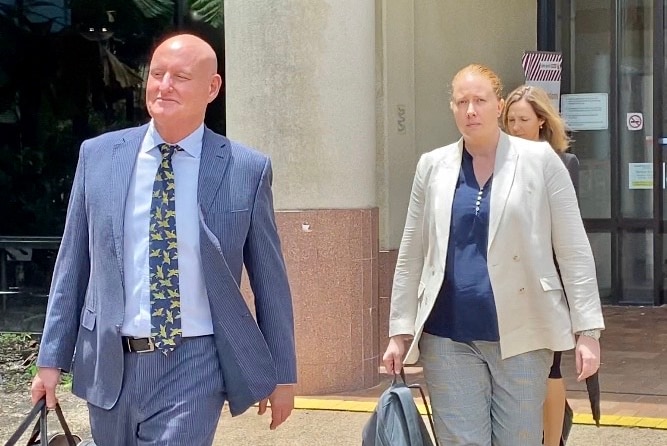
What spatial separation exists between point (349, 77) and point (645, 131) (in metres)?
5.33

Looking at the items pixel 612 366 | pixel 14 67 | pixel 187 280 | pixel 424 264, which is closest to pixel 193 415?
pixel 187 280

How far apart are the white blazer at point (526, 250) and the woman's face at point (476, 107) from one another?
0.10 meters

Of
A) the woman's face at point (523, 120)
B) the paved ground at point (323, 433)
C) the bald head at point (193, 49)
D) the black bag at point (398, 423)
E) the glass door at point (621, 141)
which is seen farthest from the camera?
the glass door at point (621, 141)

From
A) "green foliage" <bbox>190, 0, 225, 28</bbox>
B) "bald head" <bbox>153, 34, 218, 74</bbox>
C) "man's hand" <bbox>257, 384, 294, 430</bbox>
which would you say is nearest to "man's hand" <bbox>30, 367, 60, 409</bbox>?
"man's hand" <bbox>257, 384, 294, 430</bbox>

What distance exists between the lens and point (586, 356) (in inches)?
156

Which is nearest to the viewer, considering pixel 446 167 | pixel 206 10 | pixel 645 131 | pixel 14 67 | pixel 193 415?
pixel 193 415

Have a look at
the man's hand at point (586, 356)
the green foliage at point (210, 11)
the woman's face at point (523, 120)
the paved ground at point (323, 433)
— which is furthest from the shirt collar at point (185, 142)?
the green foliage at point (210, 11)

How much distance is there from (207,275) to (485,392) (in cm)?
128

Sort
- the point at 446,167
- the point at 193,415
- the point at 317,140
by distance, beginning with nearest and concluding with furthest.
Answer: the point at 193,415
the point at 446,167
the point at 317,140

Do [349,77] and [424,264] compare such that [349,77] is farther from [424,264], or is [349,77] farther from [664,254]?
[664,254]

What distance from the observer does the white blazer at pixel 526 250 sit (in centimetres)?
392

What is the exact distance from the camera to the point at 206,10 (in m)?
9.51

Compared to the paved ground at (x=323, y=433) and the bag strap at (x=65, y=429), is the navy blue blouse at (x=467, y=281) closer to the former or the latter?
the bag strap at (x=65, y=429)

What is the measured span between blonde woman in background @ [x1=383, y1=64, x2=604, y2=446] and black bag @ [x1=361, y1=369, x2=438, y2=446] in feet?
0.57
